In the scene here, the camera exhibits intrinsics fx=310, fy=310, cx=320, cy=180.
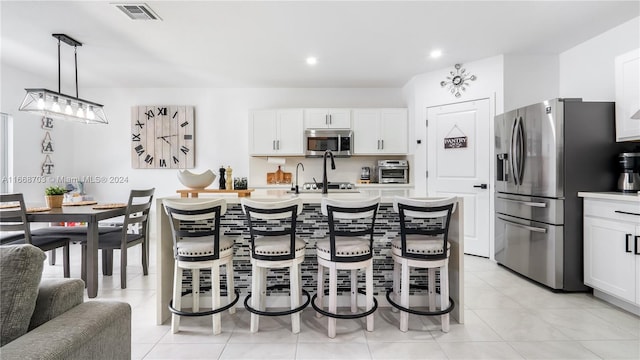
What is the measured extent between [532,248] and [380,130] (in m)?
2.72

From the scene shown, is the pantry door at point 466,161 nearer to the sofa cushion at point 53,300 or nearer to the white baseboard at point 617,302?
the white baseboard at point 617,302

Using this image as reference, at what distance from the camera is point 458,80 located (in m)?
4.23

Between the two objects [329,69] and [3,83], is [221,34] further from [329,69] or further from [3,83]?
[3,83]

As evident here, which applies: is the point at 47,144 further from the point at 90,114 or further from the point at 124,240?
the point at 124,240

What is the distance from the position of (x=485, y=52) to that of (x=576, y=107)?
135cm

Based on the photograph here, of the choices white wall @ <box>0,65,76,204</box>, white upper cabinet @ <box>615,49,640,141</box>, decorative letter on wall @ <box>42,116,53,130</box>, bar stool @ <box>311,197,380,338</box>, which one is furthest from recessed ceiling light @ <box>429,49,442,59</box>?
decorative letter on wall @ <box>42,116,53,130</box>

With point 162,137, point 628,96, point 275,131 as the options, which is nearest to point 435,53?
point 628,96

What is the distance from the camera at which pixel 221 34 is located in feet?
10.6

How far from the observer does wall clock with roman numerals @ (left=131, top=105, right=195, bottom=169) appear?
5305 mm

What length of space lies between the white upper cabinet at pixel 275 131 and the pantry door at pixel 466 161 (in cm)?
210

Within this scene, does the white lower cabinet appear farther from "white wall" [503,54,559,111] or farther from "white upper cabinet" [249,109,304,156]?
"white upper cabinet" [249,109,304,156]

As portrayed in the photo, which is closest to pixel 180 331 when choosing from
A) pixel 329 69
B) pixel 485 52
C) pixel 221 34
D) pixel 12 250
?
pixel 12 250

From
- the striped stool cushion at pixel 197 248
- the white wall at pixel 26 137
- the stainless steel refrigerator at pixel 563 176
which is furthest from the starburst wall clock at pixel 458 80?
the white wall at pixel 26 137

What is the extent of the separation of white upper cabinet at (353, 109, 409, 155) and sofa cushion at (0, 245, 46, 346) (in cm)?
443
